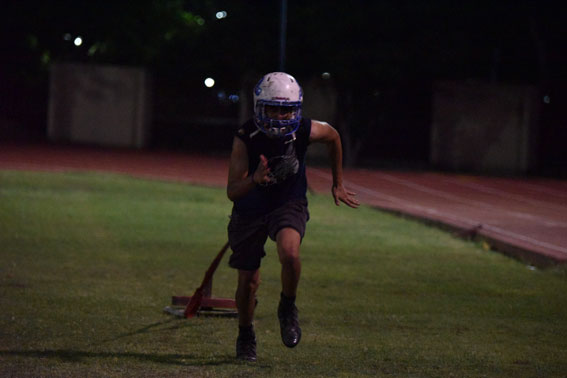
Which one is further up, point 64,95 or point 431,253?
point 64,95

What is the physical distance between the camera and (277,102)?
6.26m

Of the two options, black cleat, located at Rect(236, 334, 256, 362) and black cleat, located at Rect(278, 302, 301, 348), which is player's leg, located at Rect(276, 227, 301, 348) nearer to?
black cleat, located at Rect(278, 302, 301, 348)

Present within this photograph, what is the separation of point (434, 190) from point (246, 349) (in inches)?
680

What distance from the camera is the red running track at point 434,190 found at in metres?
14.0

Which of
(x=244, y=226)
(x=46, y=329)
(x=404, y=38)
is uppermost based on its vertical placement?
(x=404, y=38)

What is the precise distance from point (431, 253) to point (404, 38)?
1898 centimetres

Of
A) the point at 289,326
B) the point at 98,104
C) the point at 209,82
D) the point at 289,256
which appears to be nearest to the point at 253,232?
the point at 289,256

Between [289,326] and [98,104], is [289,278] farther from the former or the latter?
[98,104]

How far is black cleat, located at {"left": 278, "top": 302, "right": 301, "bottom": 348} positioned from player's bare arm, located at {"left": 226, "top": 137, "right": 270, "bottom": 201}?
0.80 metres

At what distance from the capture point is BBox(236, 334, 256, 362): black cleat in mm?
6453

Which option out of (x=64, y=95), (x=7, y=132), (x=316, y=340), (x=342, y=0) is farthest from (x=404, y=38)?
(x=316, y=340)

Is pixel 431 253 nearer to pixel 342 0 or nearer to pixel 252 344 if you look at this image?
pixel 252 344

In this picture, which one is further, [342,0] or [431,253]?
[342,0]

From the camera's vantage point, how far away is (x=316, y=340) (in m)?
7.22
